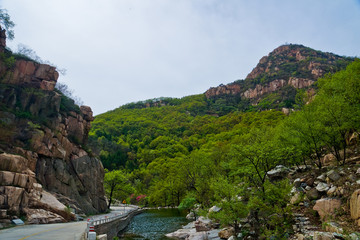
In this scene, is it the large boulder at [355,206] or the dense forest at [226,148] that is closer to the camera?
the large boulder at [355,206]

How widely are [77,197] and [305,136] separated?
32908 mm

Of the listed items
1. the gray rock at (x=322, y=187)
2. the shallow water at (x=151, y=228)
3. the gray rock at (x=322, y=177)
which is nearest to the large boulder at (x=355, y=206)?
the gray rock at (x=322, y=187)

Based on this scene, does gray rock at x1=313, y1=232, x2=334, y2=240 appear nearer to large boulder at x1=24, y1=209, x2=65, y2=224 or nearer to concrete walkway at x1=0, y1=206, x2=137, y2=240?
concrete walkway at x1=0, y1=206, x2=137, y2=240

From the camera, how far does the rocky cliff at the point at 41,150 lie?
23.6 metres

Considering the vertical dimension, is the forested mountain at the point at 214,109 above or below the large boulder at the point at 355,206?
above

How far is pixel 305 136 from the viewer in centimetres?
2403

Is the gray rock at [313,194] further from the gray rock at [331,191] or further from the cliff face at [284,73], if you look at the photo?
the cliff face at [284,73]

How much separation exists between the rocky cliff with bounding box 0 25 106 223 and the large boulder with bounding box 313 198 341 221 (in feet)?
82.4

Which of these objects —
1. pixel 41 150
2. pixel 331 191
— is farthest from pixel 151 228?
pixel 331 191

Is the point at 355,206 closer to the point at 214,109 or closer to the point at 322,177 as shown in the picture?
the point at 322,177

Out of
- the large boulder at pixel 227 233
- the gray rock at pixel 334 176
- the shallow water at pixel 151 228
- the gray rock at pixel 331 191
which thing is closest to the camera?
the gray rock at pixel 331 191

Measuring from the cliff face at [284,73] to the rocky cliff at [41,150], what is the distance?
121 m

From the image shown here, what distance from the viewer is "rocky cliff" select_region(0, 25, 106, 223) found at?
23594mm

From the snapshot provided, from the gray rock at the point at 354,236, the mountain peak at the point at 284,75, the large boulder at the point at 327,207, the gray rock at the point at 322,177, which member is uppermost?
the mountain peak at the point at 284,75
